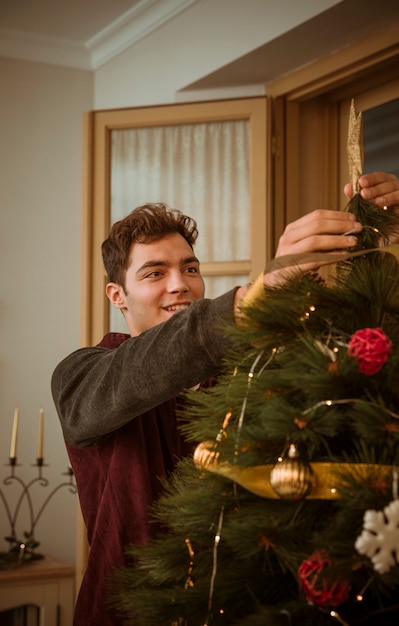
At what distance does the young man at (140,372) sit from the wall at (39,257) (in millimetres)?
2204

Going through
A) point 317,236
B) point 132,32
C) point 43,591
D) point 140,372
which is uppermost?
point 132,32

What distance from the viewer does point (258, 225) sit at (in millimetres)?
3297

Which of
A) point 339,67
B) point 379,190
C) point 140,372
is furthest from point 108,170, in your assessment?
point 379,190

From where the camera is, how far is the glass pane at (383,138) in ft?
10.2

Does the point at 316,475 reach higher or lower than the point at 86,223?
lower

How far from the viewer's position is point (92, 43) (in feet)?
13.1

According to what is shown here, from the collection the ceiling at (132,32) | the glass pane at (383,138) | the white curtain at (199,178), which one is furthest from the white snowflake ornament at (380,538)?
the white curtain at (199,178)

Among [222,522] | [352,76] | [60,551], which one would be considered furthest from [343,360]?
[60,551]

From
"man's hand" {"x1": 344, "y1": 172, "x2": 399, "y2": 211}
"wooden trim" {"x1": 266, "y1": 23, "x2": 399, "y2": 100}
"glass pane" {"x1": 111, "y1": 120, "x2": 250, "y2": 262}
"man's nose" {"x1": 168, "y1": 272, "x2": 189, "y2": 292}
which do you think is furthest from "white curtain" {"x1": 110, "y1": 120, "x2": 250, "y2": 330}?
"man's hand" {"x1": 344, "y1": 172, "x2": 399, "y2": 211}

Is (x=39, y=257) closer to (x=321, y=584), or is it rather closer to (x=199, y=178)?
(x=199, y=178)

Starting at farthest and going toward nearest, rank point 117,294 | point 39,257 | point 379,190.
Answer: point 39,257, point 117,294, point 379,190

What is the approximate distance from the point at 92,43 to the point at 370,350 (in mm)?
3525

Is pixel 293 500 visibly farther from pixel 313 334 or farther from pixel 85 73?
pixel 85 73

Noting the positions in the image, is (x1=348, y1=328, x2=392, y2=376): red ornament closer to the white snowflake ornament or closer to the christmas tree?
the christmas tree
